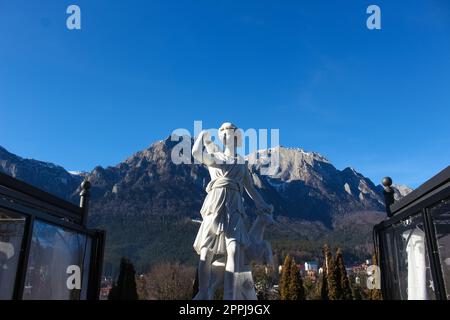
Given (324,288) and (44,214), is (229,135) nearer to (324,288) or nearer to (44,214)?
(44,214)

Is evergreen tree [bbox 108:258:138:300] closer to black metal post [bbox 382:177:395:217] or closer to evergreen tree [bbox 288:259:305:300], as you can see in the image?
evergreen tree [bbox 288:259:305:300]

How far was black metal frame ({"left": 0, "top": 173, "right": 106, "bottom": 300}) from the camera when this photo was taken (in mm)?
Answer: 2986

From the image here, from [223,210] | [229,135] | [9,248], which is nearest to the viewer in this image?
[9,248]

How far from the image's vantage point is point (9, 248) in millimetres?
3029

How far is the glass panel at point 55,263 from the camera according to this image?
3.37 m

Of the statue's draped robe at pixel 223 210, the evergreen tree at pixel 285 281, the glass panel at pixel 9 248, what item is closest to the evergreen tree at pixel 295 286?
the evergreen tree at pixel 285 281

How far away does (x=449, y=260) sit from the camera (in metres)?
2.80

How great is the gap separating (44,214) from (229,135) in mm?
2833

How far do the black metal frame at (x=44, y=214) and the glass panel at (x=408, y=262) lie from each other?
3038 millimetres

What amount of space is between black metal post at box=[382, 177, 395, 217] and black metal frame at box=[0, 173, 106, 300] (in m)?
3.24

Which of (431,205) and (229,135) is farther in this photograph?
(229,135)

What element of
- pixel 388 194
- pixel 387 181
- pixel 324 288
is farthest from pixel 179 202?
pixel 388 194
